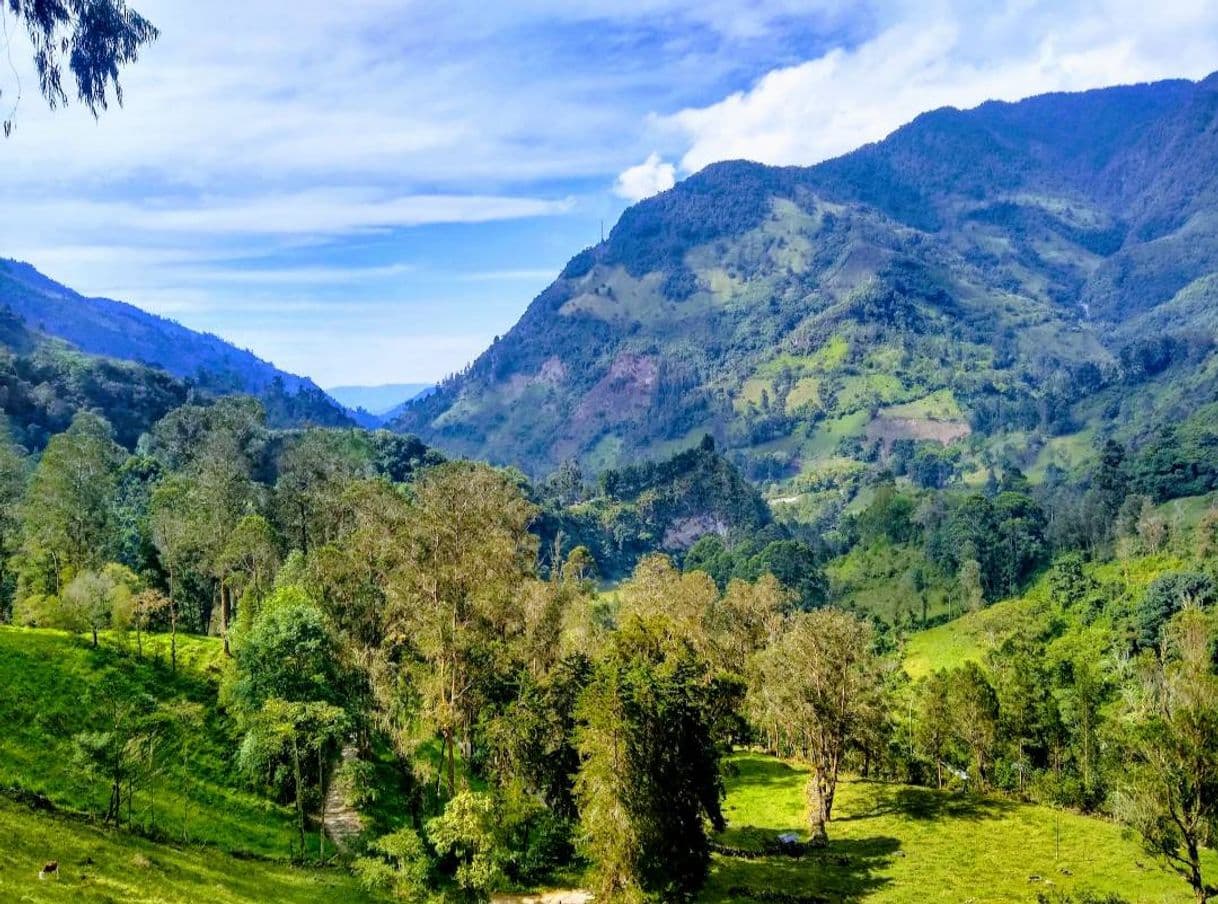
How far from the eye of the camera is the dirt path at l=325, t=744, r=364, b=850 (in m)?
53.4

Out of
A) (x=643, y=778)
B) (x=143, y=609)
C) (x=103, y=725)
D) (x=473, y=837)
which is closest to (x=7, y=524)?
(x=143, y=609)

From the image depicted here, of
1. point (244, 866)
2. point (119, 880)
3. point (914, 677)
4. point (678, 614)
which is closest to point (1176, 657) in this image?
point (914, 677)

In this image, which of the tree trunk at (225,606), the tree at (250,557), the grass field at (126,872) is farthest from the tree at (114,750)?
the tree trunk at (225,606)

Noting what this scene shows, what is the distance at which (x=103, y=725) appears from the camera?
45.8 metres

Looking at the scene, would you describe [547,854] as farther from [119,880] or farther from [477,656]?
[119,880]

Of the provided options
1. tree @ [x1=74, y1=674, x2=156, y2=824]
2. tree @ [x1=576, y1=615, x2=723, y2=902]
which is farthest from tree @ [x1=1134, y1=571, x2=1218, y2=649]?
tree @ [x1=74, y1=674, x2=156, y2=824]

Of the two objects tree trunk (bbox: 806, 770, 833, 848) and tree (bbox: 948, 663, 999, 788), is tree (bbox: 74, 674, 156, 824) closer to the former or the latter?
tree trunk (bbox: 806, 770, 833, 848)

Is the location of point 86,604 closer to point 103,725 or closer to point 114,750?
point 103,725

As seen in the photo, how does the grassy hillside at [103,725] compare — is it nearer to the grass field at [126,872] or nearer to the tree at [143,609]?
the tree at [143,609]

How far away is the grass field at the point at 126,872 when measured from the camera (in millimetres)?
30953

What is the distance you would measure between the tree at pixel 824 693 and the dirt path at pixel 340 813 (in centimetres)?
3374

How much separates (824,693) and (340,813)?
3729 cm

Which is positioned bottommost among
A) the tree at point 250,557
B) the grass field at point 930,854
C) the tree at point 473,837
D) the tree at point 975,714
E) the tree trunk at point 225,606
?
the grass field at point 930,854

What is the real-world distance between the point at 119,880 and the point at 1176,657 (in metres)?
127
